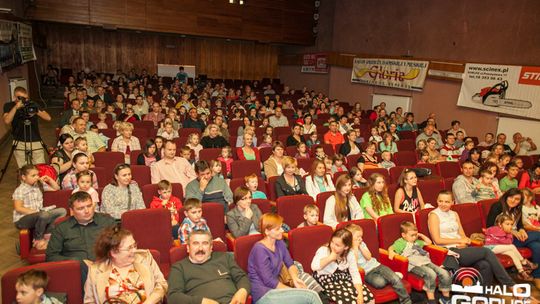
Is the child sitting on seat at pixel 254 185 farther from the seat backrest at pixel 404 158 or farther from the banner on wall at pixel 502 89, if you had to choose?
the banner on wall at pixel 502 89

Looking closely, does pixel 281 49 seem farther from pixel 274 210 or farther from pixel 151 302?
pixel 151 302

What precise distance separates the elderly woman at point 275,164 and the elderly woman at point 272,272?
2.25 metres

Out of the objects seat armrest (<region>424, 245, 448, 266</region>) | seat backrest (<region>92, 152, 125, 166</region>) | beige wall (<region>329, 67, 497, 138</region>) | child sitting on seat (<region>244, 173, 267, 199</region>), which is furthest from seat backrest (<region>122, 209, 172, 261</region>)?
beige wall (<region>329, 67, 497, 138</region>)

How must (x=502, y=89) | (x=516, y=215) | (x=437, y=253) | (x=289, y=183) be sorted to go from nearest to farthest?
(x=437, y=253)
(x=516, y=215)
(x=289, y=183)
(x=502, y=89)

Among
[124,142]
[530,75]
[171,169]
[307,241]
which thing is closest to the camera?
[307,241]

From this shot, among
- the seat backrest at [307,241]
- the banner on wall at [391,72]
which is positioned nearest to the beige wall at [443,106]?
the banner on wall at [391,72]

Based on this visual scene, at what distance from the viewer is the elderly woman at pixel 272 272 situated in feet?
9.27

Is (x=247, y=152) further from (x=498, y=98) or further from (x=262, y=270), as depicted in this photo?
(x=498, y=98)

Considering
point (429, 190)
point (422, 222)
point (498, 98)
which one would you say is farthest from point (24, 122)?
point (498, 98)

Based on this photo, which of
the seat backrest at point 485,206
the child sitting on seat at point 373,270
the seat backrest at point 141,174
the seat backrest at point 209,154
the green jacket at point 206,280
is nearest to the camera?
the green jacket at point 206,280

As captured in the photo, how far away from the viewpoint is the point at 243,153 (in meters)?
6.05

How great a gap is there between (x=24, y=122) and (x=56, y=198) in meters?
1.90

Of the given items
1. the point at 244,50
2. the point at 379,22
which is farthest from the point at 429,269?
the point at 244,50

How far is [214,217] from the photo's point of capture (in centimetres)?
379
